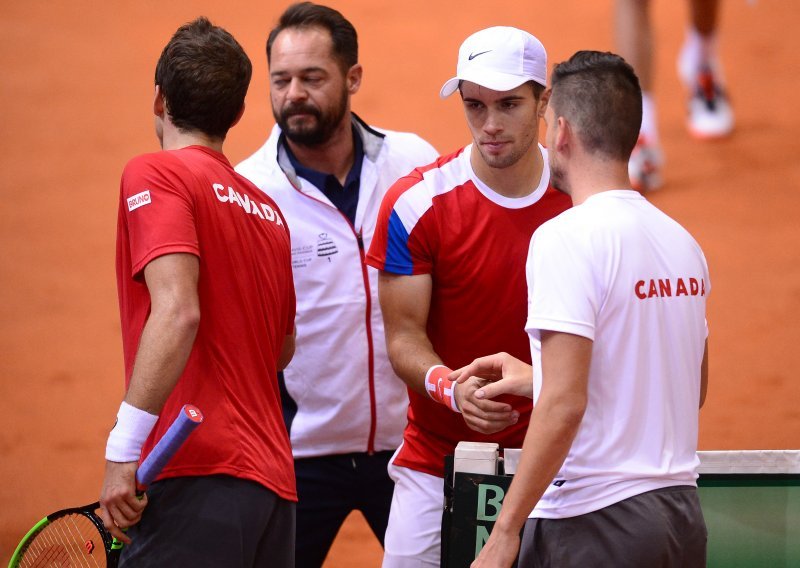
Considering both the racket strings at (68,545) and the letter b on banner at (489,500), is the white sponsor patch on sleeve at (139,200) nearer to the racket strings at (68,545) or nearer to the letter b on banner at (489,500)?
the racket strings at (68,545)

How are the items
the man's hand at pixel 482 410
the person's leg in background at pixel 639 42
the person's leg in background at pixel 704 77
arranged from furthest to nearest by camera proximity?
the person's leg in background at pixel 704 77, the person's leg in background at pixel 639 42, the man's hand at pixel 482 410

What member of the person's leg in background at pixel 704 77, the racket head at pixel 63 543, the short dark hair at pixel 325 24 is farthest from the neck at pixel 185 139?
the person's leg in background at pixel 704 77

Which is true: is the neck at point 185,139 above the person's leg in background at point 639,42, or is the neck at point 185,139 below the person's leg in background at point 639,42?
below

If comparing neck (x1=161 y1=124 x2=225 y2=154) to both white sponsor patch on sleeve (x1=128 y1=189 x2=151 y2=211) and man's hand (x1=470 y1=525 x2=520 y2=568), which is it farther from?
man's hand (x1=470 y1=525 x2=520 y2=568)

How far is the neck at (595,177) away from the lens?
3.16 meters

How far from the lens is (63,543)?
3559mm

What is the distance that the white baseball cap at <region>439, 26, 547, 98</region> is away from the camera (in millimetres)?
3934

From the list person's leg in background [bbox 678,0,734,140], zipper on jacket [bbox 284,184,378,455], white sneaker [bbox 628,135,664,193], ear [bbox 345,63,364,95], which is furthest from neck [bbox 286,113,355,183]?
person's leg in background [bbox 678,0,734,140]

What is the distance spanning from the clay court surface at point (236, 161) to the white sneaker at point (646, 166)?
0.13 meters

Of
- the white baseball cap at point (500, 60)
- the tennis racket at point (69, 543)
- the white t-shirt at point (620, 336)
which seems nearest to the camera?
the white t-shirt at point (620, 336)

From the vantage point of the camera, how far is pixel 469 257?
13.2ft

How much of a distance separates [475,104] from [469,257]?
47 centimetres

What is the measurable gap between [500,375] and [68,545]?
1.26 m

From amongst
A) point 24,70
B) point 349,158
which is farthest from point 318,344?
point 24,70
